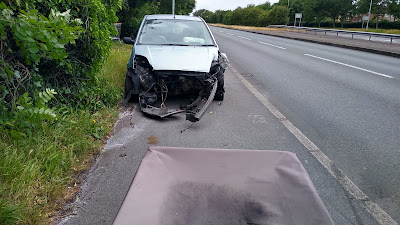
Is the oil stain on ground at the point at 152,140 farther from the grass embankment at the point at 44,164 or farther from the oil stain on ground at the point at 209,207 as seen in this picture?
the oil stain on ground at the point at 209,207

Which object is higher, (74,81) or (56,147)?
(74,81)

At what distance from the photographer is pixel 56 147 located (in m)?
3.83

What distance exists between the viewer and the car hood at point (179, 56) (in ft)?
19.2

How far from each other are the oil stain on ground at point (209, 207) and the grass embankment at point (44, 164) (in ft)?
5.48

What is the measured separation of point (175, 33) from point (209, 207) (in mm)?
6348

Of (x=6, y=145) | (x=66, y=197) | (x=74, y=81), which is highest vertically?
(x=74, y=81)

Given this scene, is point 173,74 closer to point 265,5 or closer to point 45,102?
point 45,102

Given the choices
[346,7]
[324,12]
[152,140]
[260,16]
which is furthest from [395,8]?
[152,140]

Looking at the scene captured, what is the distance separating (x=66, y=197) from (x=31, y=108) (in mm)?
962

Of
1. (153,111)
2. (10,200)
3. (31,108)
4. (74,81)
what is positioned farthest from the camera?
(153,111)

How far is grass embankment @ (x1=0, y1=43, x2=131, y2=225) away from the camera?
2.78 m

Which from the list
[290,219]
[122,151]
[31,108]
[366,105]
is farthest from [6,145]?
[366,105]

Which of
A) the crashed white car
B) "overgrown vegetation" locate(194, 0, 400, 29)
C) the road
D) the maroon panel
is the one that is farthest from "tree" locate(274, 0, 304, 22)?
the maroon panel

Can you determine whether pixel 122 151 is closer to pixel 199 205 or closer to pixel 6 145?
pixel 6 145
